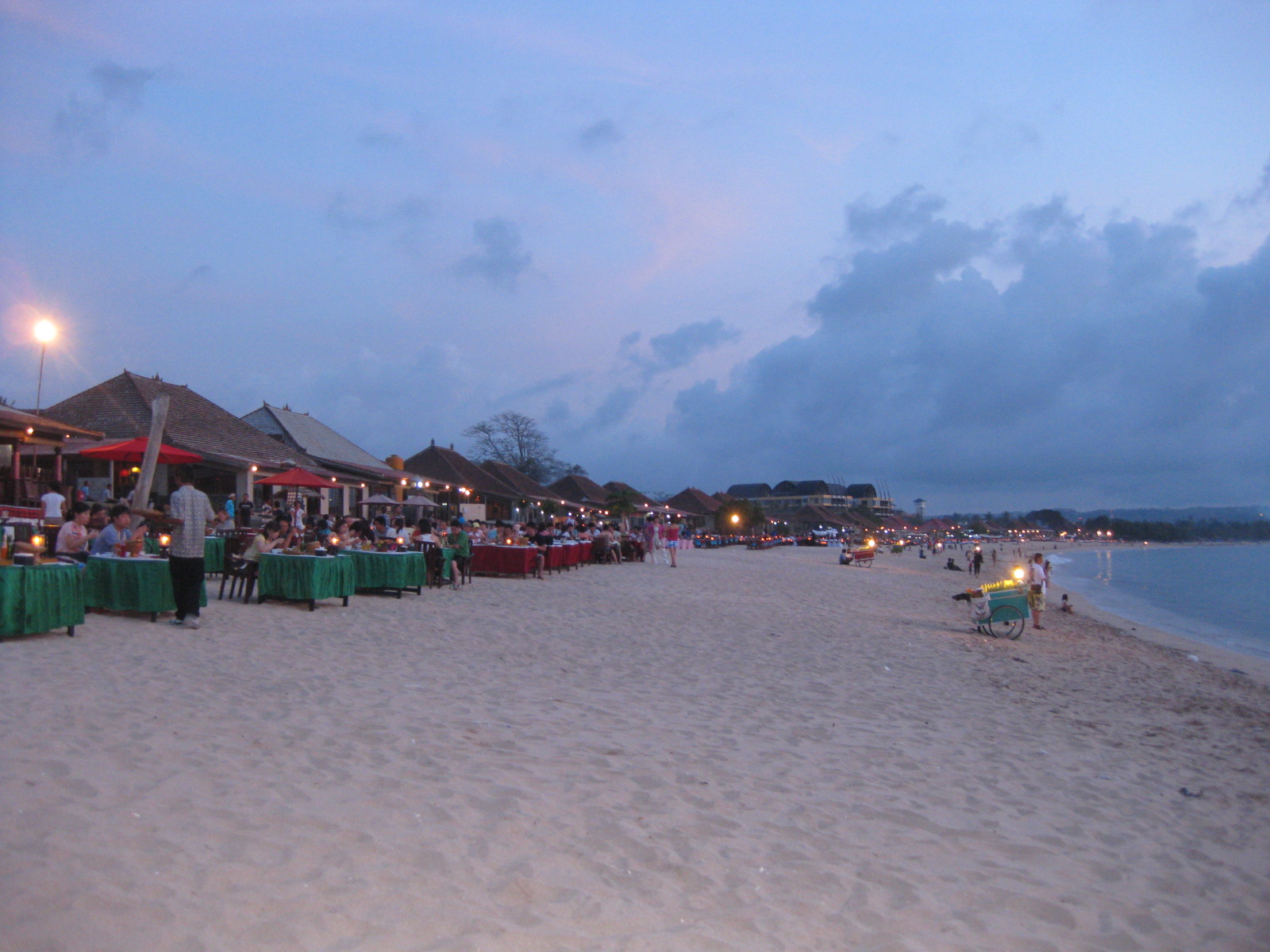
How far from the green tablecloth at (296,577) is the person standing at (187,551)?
1537 millimetres

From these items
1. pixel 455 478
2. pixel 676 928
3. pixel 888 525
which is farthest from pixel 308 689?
pixel 888 525

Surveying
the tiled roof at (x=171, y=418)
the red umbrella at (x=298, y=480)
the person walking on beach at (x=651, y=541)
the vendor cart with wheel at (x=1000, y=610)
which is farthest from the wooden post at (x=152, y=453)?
the person walking on beach at (x=651, y=541)

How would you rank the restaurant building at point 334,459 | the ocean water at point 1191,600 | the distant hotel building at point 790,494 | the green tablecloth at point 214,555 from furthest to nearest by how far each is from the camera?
the distant hotel building at point 790,494 < the restaurant building at point 334,459 < the ocean water at point 1191,600 < the green tablecloth at point 214,555

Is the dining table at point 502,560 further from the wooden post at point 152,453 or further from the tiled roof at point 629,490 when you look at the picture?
the tiled roof at point 629,490

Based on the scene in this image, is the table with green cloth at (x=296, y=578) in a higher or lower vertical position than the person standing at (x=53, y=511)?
lower

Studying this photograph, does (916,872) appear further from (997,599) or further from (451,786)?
(997,599)

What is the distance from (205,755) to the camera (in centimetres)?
420

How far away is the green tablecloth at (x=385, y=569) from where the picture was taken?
37.5 ft

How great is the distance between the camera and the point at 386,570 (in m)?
11.6

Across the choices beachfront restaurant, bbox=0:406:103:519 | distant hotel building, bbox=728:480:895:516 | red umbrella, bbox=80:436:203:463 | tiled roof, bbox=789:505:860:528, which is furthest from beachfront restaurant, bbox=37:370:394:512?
distant hotel building, bbox=728:480:895:516

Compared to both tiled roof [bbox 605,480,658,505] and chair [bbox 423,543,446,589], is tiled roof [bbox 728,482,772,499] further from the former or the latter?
chair [bbox 423,543,446,589]

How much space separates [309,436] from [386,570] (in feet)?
69.2

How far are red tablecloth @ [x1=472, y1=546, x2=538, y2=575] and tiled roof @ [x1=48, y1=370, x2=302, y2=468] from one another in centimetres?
789

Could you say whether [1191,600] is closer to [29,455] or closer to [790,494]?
[29,455]
